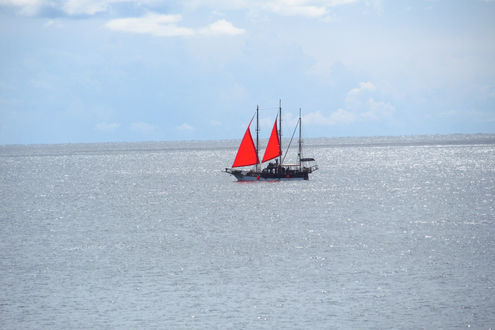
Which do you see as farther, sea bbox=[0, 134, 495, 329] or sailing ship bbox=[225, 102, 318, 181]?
sailing ship bbox=[225, 102, 318, 181]

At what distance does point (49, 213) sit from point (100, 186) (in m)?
42.8

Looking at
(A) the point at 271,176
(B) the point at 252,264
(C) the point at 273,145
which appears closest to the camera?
(B) the point at 252,264

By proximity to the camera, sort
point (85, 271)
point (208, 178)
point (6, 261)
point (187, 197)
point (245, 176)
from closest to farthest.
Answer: point (85, 271)
point (6, 261)
point (187, 197)
point (245, 176)
point (208, 178)

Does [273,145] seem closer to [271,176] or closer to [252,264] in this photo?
[271,176]

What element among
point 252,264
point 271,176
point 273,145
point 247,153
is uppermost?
point 273,145

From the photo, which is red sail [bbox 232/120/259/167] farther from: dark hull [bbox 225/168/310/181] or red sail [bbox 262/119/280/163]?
dark hull [bbox 225/168/310/181]

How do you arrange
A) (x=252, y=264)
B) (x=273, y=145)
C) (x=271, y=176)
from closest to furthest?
(x=252, y=264), (x=273, y=145), (x=271, y=176)

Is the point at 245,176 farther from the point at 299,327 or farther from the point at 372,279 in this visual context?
the point at 299,327

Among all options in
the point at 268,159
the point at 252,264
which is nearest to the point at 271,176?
the point at 268,159

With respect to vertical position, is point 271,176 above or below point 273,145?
below

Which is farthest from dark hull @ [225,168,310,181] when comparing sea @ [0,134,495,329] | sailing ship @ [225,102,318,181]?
sea @ [0,134,495,329]

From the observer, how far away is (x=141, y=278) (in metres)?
40.5

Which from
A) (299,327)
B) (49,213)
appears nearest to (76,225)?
(49,213)

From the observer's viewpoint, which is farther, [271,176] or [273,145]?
[271,176]
